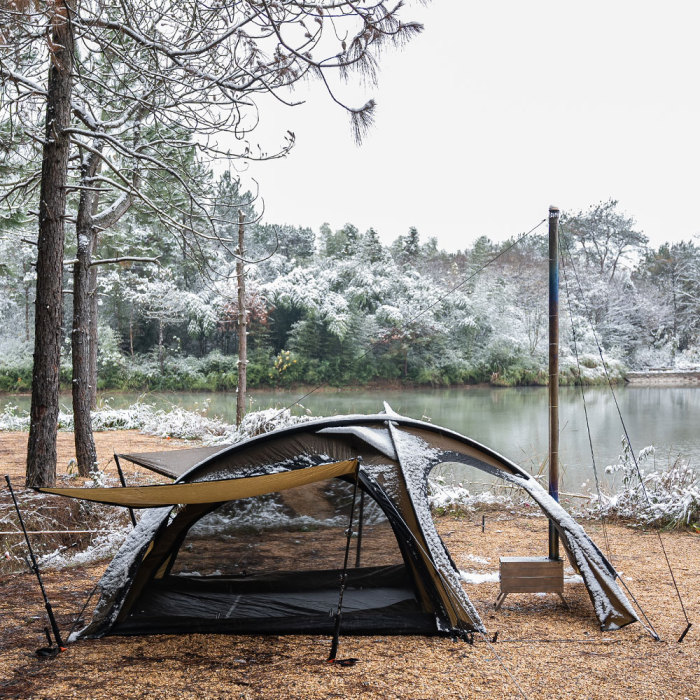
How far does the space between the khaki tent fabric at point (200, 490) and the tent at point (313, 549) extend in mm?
243

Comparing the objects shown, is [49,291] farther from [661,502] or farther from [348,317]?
[348,317]

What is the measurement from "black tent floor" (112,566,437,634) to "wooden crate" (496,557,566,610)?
0.64 meters

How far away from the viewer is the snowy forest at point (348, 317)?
71.7ft

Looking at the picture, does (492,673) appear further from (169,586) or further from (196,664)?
(169,586)

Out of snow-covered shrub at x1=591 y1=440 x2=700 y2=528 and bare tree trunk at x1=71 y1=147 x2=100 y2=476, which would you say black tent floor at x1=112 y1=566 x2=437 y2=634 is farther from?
bare tree trunk at x1=71 y1=147 x2=100 y2=476

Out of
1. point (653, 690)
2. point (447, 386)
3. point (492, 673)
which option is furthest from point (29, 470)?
point (447, 386)

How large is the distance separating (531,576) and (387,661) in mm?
1273

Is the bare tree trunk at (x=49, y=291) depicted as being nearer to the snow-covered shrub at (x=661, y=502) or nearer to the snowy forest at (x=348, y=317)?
the snow-covered shrub at (x=661, y=502)

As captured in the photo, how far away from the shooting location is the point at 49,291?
16.4 feet

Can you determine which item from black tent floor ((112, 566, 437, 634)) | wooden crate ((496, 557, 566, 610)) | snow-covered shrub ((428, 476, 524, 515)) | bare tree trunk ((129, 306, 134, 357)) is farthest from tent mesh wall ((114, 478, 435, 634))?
bare tree trunk ((129, 306, 134, 357))

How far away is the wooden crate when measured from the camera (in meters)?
3.74

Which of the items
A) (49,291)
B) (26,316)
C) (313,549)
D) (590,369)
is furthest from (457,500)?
(26,316)

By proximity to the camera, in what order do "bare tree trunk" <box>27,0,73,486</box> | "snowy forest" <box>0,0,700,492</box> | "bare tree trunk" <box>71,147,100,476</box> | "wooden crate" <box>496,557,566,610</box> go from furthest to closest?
"snowy forest" <box>0,0,700,492</box>, "bare tree trunk" <box>71,147,100,476</box>, "bare tree trunk" <box>27,0,73,486</box>, "wooden crate" <box>496,557,566,610</box>

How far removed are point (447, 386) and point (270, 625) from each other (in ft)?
69.9
